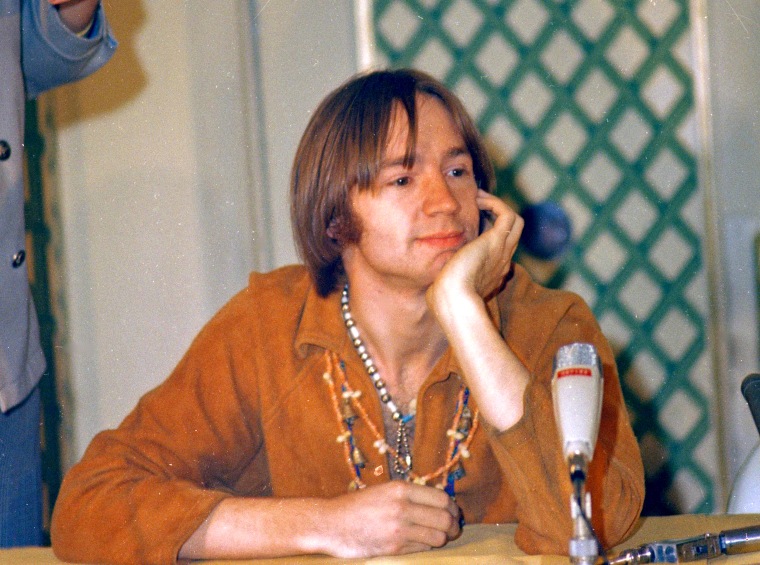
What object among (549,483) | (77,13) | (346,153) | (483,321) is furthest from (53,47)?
(549,483)

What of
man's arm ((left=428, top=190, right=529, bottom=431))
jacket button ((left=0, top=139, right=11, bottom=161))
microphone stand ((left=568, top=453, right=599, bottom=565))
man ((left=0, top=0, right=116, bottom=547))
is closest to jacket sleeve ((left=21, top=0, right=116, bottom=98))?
man ((left=0, top=0, right=116, bottom=547))

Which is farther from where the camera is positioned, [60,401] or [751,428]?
[751,428]

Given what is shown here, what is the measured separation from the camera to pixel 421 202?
2.84 feet

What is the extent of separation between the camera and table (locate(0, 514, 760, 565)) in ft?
2.26

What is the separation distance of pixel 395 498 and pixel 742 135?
1.14 m

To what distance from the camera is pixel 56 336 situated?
1526 mm

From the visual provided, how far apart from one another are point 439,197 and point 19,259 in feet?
1.39

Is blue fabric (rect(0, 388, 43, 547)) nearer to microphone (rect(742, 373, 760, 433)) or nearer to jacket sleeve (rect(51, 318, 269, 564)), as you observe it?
jacket sleeve (rect(51, 318, 269, 564))

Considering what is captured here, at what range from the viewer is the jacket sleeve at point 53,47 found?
3.13 feet

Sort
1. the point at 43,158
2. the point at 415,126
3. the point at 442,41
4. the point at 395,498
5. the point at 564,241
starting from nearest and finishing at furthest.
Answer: the point at 395,498 → the point at 415,126 → the point at 43,158 → the point at 442,41 → the point at 564,241

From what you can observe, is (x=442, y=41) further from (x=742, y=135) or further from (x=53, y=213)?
(x=53, y=213)

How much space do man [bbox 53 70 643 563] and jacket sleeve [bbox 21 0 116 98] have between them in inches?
10.2

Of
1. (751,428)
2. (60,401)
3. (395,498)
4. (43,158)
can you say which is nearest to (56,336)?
(60,401)

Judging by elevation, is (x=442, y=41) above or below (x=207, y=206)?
above
